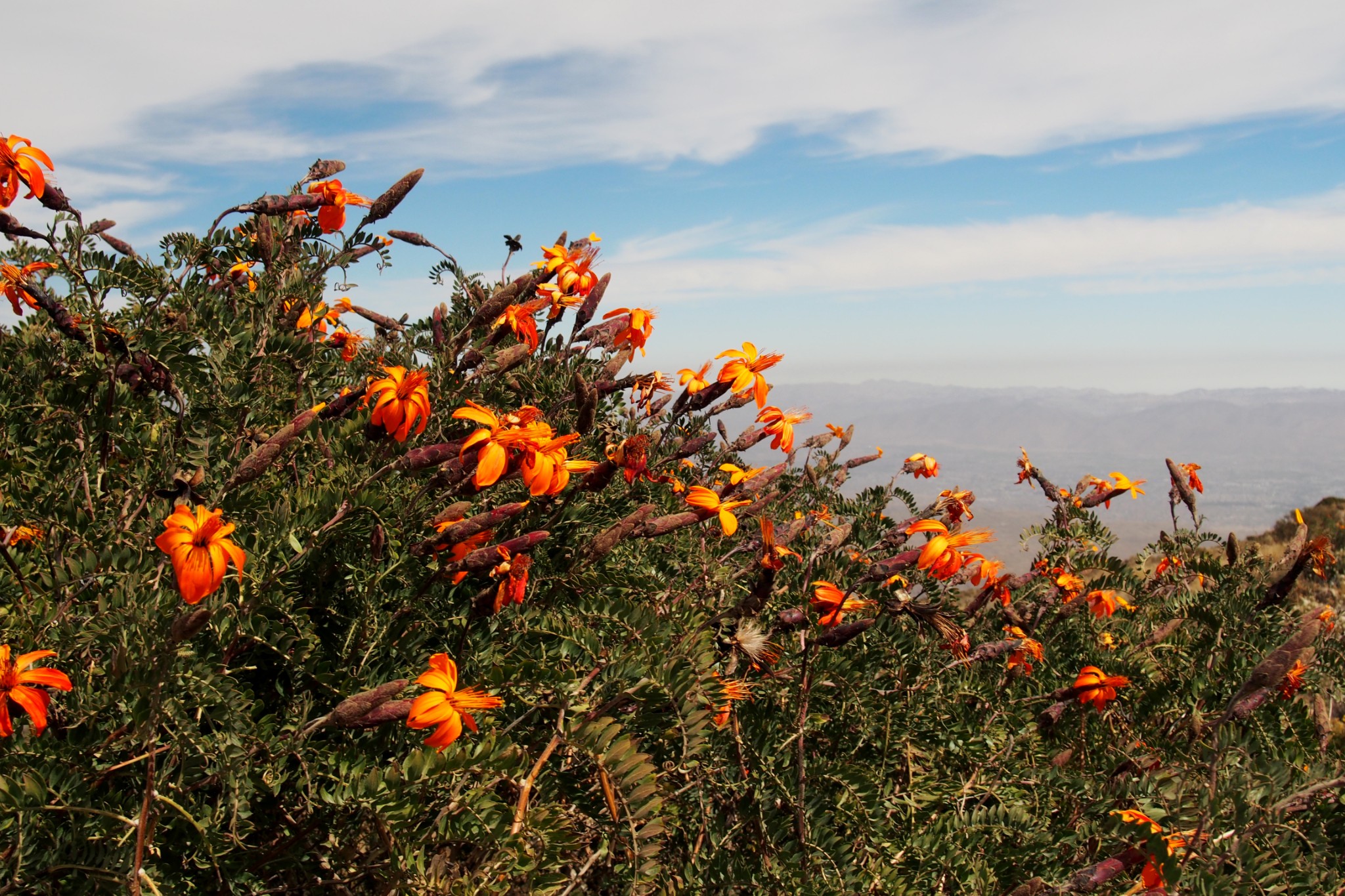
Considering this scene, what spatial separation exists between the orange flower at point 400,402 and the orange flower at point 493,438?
3.3 inches

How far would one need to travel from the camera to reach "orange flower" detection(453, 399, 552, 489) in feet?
5.85

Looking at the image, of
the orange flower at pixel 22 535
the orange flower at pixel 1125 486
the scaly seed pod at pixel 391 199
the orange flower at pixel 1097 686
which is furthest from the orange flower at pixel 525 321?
the orange flower at pixel 1125 486

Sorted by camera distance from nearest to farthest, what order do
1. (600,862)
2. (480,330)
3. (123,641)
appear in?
(123,641)
(600,862)
(480,330)

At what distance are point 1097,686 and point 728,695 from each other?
1.59 m

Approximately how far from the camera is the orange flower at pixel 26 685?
4.46ft

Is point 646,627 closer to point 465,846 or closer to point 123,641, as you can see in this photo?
point 465,846

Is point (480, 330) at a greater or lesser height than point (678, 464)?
greater

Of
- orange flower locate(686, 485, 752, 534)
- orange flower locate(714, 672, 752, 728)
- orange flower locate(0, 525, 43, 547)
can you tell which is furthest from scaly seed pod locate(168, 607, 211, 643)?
orange flower locate(686, 485, 752, 534)

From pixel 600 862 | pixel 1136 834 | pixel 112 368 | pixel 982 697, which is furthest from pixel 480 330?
pixel 1136 834

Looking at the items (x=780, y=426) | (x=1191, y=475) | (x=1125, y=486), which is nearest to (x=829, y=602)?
(x=780, y=426)

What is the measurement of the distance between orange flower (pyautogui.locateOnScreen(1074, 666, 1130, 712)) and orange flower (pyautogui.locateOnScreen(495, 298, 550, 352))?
213cm

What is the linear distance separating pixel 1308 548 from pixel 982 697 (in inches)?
48.3

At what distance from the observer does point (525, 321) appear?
252 cm

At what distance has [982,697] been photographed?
252 cm
